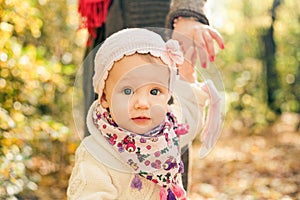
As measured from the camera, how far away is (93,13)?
8.61ft

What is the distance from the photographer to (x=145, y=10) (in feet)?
8.22

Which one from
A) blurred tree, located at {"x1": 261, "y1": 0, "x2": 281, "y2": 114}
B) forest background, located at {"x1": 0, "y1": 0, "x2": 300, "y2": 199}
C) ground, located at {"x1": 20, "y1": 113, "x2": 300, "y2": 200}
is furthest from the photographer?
blurred tree, located at {"x1": 261, "y1": 0, "x2": 281, "y2": 114}

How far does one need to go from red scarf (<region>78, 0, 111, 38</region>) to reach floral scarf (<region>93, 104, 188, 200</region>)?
764 millimetres

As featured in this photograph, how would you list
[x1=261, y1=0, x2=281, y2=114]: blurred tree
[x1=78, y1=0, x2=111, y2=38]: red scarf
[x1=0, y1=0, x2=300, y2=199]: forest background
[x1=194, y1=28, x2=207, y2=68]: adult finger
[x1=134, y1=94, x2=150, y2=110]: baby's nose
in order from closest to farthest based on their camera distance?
[x1=134, y1=94, x2=150, y2=110]: baby's nose → [x1=194, y1=28, x2=207, y2=68]: adult finger → [x1=78, y1=0, x2=111, y2=38]: red scarf → [x1=0, y1=0, x2=300, y2=199]: forest background → [x1=261, y1=0, x2=281, y2=114]: blurred tree

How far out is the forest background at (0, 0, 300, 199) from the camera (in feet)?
11.0

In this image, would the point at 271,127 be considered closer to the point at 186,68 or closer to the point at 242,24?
the point at 242,24

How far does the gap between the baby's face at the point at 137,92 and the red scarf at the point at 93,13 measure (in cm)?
79

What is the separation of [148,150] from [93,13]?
92 centimetres

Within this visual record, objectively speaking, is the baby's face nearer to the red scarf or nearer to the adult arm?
the adult arm

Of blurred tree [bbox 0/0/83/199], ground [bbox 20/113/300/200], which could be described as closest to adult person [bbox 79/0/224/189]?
blurred tree [bbox 0/0/83/199]

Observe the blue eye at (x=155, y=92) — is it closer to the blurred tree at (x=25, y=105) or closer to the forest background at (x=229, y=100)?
the forest background at (x=229, y=100)

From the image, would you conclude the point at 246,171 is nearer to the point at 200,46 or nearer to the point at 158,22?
the point at 158,22

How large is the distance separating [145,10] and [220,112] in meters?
0.56

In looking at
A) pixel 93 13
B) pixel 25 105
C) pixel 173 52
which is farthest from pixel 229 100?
pixel 173 52
